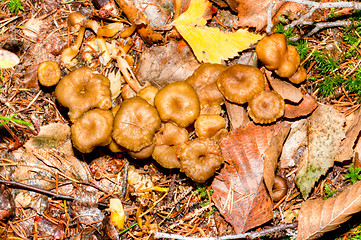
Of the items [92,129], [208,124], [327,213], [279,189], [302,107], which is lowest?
[279,189]

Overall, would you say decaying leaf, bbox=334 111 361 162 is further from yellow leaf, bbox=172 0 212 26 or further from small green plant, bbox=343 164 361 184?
yellow leaf, bbox=172 0 212 26

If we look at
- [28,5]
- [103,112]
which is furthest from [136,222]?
[28,5]

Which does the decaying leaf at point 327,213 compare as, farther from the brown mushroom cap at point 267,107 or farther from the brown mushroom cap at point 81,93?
the brown mushroom cap at point 81,93

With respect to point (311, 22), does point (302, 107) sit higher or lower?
lower

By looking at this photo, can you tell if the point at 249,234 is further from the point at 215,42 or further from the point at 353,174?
the point at 215,42

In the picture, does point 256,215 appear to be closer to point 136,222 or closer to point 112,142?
point 136,222

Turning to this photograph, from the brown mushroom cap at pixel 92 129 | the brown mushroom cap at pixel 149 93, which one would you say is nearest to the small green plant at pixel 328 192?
the brown mushroom cap at pixel 149 93

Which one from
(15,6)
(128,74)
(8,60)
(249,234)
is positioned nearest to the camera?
(8,60)

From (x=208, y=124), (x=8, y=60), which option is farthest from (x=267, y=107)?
(x=8, y=60)
